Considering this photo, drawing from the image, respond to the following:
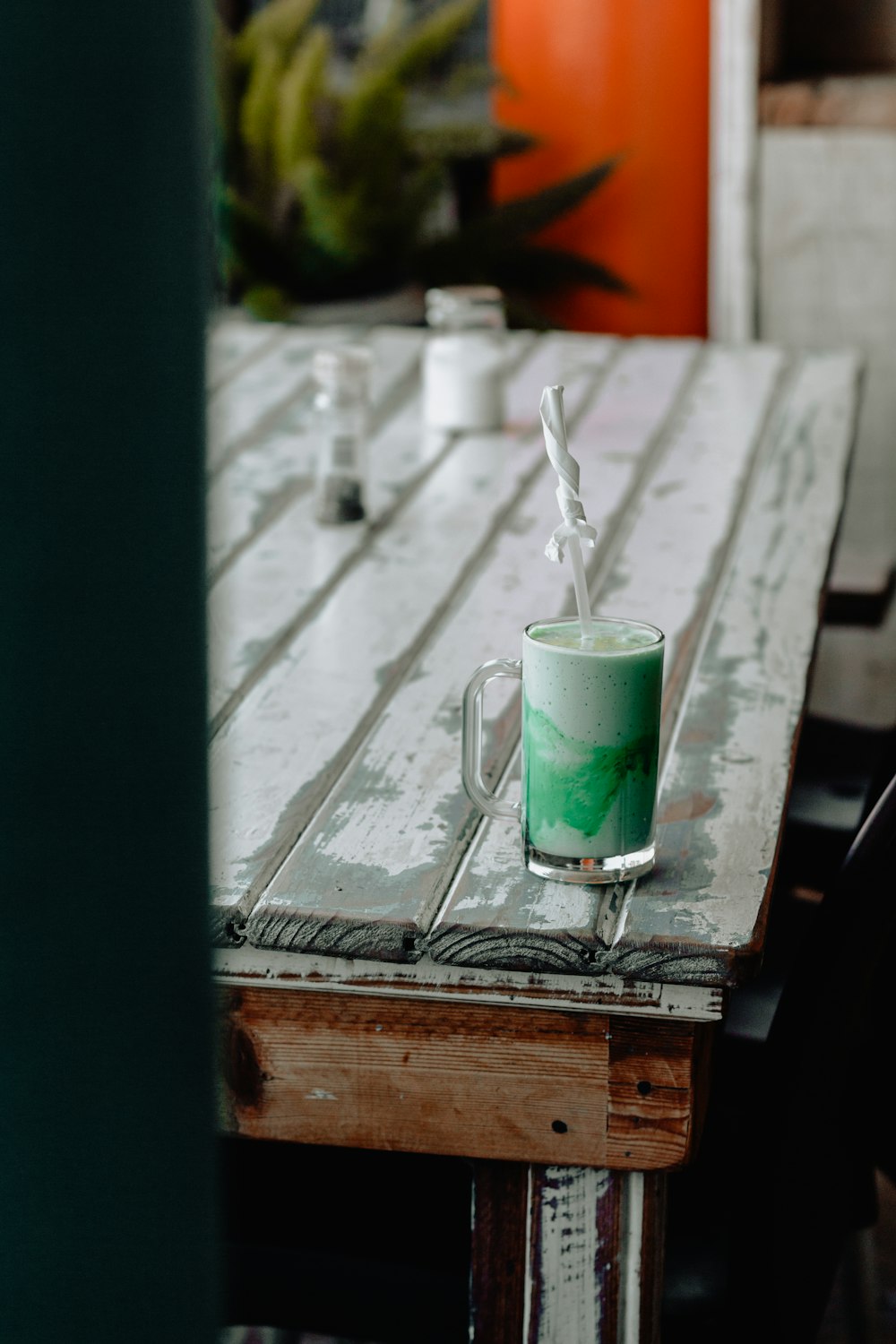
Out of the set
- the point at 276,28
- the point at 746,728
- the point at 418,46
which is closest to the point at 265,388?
the point at 746,728

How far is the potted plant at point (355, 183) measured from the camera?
143 inches

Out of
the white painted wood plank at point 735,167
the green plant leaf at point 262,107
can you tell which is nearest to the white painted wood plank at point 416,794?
the white painted wood plank at point 735,167

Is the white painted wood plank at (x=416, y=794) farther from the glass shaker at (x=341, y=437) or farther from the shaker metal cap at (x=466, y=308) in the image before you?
the shaker metal cap at (x=466, y=308)

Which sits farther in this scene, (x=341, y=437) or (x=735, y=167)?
(x=735, y=167)

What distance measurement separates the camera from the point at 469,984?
779 millimetres

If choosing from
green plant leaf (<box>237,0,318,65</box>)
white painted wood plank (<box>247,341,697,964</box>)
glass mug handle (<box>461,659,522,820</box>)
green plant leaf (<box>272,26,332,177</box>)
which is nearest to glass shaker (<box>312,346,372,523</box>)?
white painted wood plank (<box>247,341,697,964</box>)

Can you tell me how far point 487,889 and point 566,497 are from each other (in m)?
0.20

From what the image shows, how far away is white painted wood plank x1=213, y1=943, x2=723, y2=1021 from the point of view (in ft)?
2.48

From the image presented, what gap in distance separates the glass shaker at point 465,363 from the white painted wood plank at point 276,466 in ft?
0.31

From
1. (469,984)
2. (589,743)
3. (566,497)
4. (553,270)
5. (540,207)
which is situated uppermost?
(540,207)

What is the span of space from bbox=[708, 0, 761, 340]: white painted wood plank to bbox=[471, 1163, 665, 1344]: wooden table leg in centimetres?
258

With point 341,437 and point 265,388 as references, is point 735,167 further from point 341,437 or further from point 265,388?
point 341,437

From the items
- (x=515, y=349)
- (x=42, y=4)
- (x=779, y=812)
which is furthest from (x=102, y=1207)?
(x=515, y=349)

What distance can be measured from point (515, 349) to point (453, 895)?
1.64 m
